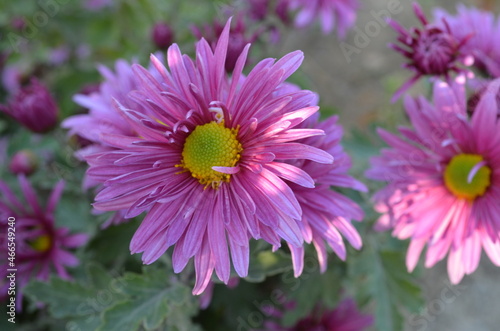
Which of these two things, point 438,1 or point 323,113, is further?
point 438,1

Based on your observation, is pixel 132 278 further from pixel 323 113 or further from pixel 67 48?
pixel 67 48

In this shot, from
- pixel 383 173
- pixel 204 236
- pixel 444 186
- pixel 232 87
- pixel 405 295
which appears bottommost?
pixel 405 295

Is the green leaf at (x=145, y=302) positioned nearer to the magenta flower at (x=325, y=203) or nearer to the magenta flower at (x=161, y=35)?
the magenta flower at (x=325, y=203)

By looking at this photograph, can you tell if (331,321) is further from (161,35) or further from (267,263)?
(161,35)

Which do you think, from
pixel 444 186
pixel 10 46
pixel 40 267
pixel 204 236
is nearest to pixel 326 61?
pixel 10 46

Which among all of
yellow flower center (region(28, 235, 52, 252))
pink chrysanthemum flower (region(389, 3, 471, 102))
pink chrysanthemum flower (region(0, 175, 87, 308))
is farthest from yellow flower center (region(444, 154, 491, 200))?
yellow flower center (region(28, 235, 52, 252))

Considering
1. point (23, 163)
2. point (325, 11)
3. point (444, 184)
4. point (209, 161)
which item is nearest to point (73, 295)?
point (23, 163)

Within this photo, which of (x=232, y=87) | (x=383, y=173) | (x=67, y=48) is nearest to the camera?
(x=232, y=87)

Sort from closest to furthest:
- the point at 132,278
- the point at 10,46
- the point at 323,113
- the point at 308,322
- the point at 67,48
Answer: the point at 132,278, the point at 308,322, the point at 323,113, the point at 10,46, the point at 67,48
